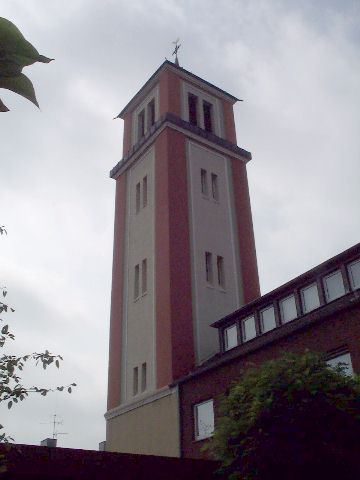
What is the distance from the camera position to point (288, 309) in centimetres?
2389

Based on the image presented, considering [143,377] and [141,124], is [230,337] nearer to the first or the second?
[143,377]

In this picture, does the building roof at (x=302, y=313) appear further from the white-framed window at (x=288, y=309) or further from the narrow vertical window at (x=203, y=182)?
the narrow vertical window at (x=203, y=182)

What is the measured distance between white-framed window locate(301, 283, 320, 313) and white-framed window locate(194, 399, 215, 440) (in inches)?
242

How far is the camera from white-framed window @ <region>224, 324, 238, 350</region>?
26.6 meters

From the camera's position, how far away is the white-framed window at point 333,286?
21.8 m

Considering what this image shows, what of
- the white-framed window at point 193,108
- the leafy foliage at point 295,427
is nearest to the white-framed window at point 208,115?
the white-framed window at point 193,108

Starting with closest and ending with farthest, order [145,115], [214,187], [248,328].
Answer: [248,328]
[214,187]
[145,115]

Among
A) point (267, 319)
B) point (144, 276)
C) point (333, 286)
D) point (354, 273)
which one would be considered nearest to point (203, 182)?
point (144, 276)

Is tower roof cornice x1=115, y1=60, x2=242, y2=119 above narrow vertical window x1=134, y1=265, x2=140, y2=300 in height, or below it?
above

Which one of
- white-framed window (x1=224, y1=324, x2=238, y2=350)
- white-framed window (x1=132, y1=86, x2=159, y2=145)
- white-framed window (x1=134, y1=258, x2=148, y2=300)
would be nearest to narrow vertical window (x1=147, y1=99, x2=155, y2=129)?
white-framed window (x1=132, y1=86, x2=159, y2=145)

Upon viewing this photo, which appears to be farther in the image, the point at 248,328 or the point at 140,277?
the point at 140,277

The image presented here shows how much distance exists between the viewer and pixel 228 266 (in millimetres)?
33344

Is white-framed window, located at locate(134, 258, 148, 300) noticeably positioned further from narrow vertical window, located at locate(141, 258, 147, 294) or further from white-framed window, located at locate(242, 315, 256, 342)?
white-framed window, located at locate(242, 315, 256, 342)

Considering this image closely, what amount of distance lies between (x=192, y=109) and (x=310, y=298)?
22.5 m
